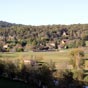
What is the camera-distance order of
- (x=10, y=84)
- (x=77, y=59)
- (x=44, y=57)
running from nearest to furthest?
(x=10, y=84) < (x=77, y=59) < (x=44, y=57)

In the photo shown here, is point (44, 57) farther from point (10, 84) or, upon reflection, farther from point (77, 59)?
point (10, 84)

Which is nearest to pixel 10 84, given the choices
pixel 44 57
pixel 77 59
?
pixel 77 59

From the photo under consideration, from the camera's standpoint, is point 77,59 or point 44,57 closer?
point 77,59

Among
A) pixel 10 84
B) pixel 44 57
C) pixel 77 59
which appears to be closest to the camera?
pixel 10 84

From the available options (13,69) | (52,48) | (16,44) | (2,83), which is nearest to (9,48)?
(16,44)

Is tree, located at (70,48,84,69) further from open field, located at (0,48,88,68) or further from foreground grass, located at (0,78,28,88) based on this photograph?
foreground grass, located at (0,78,28,88)

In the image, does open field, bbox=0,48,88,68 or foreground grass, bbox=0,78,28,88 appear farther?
open field, bbox=0,48,88,68

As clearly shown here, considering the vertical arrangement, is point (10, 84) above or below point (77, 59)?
below

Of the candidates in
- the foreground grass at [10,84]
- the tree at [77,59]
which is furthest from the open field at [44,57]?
the foreground grass at [10,84]

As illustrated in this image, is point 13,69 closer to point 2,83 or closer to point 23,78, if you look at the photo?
point 23,78

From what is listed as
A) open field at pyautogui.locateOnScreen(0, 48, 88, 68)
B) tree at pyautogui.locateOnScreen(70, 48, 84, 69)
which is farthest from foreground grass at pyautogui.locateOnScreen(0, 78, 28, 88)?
tree at pyautogui.locateOnScreen(70, 48, 84, 69)

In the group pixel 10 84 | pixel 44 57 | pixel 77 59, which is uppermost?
pixel 77 59
